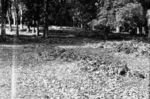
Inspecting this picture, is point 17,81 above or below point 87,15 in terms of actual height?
below

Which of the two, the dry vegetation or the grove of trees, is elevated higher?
the grove of trees

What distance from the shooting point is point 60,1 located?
41875 millimetres

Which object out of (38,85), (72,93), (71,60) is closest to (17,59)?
(71,60)

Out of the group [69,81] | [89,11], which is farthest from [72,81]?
[89,11]

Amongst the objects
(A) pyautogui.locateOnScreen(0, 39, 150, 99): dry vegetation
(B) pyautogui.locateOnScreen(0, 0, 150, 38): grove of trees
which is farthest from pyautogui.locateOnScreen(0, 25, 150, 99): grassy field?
(B) pyautogui.locateOnScreen(0, 0, 150, 38): grove of trees

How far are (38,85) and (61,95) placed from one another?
5.92 feet

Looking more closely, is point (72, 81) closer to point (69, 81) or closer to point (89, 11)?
point (69, 81)

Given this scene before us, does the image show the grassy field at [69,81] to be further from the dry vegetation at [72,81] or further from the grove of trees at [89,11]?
the grove of trees at [89,11]

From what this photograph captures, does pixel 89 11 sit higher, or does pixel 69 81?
pixel 89 11

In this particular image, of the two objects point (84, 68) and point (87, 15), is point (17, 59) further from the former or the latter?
point (87, 15)

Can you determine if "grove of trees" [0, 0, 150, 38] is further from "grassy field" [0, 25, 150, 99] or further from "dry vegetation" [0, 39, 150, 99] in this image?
"dry vegetation" [0, 39, 150, 99]

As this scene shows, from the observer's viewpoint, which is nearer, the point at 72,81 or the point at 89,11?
the point at 72,81

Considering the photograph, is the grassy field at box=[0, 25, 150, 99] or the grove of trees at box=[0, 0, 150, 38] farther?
the grove of trees at box=[0, 0, 150, 38]

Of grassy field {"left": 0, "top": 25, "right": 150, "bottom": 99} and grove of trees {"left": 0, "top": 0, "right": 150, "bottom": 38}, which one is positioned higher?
grove of trees {"left": 0, "top": 0, "right": 150, "bottom": 38}
